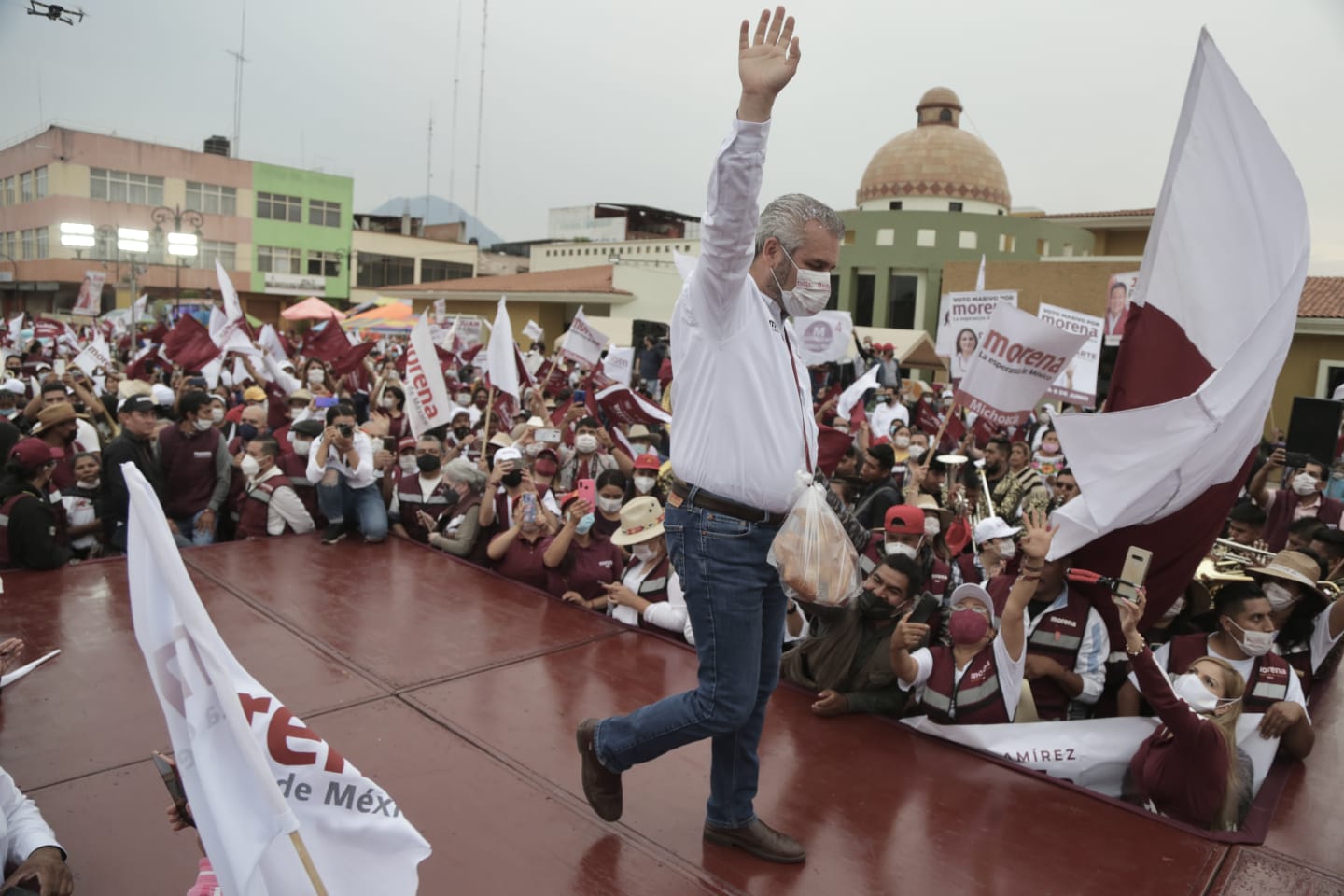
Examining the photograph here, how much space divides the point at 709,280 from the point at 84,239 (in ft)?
92.9

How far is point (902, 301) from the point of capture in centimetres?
3409

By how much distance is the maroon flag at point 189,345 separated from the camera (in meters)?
11.6

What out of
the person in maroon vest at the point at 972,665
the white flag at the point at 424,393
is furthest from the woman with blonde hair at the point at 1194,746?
the white flag at the point at 424,393

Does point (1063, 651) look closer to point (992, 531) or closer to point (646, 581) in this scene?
point (992, 531)

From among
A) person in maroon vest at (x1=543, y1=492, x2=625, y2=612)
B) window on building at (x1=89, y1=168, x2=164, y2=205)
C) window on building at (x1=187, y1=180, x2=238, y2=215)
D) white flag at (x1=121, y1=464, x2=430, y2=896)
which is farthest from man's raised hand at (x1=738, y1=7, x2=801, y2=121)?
window on building at (x1=187, y1=180, x2=238, y2=215)

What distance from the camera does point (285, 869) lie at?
1724 mm

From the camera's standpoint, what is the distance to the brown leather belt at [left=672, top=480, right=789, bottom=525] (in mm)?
2580

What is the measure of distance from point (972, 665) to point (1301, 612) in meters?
1.91

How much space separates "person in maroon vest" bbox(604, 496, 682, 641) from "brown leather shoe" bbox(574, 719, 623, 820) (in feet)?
6.82

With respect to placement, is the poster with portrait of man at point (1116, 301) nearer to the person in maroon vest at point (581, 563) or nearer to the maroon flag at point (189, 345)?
the person in maroon vest at point (581, 563)

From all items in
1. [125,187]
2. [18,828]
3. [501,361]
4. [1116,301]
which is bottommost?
[18,828]

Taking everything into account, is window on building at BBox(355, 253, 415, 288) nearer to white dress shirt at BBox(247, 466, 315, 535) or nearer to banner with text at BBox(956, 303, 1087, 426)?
white dress shirt at BBox(247, 466, 315, 535)

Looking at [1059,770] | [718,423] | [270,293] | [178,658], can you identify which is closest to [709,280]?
[718,423]

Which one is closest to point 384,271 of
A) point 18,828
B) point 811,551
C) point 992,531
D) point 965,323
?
point 965,323
